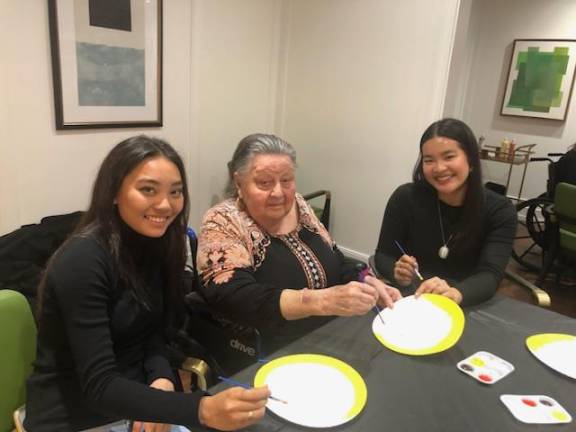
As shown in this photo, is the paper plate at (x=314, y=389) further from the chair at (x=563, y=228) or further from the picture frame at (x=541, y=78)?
the picture frame at (x=541, y=78)

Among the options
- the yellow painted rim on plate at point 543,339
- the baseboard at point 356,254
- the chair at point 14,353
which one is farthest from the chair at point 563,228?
the chair at point 14,353

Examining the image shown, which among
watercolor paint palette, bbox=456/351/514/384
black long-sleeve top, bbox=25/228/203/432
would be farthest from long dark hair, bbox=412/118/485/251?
black long-sleeve top, bbox=25/228/203/432

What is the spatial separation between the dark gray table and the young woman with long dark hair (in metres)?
0.29

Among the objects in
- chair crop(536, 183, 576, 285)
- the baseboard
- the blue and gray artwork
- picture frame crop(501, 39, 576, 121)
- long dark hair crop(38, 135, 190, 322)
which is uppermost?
picture frame crop(501, 39, 576, 121)

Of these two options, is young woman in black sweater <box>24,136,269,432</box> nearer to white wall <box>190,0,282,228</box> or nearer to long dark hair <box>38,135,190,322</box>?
long dark hair <box>38,135,190,322</box>

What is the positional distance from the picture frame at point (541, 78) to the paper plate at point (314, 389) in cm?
484

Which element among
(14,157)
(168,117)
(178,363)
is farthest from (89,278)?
(168,117)

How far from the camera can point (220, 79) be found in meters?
2.87

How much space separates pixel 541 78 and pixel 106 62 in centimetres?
449

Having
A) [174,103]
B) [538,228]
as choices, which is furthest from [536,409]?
[538,228]

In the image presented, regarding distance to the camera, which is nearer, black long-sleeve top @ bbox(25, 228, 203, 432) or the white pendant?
black long-sleeve top @ bbox(25, 228, 203, 432)

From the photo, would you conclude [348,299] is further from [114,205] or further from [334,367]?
[114,205]

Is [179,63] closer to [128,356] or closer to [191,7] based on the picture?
[191,7]

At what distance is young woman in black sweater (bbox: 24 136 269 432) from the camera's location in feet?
3.05
